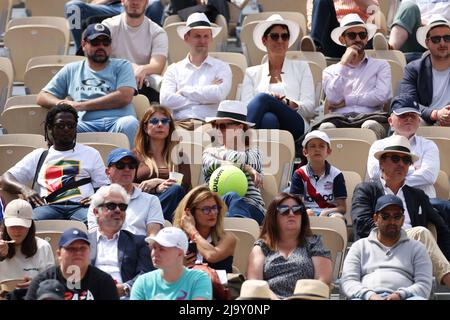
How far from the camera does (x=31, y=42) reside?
42.4ft

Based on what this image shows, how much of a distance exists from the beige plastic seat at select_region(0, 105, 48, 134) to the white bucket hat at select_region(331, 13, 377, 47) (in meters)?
2.69

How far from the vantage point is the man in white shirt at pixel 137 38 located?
40.6 ft

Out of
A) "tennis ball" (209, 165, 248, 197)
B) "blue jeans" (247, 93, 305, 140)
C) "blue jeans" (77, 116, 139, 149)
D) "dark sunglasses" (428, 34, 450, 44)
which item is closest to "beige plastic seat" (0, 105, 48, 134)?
"blue jeans" (77, 116, 139, 149)

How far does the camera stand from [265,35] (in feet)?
39.7

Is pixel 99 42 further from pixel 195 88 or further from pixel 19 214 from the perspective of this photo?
pixel 19 214

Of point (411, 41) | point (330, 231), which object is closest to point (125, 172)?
point (330, 231)

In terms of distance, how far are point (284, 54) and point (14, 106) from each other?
2284mm

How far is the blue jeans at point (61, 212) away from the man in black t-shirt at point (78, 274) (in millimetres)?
1431

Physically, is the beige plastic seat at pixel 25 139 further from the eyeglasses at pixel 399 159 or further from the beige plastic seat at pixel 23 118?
the eyeglasses at pixel 399 159

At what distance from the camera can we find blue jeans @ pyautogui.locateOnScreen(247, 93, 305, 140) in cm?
1123

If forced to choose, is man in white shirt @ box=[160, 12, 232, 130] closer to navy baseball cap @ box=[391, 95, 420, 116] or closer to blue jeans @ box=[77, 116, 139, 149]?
blue jeans @ box=[77, 116, 139, 149]

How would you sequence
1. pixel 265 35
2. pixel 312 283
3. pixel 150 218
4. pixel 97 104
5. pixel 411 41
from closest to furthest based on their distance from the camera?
1. pixel 312 283
2. pixel 150 218
3. pixel 97 104
4. pixel 265 35
5. pixel 411 41

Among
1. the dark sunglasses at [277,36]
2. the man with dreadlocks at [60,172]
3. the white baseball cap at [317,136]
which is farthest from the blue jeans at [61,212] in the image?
the dark sunglasses at [277,36]
